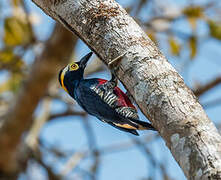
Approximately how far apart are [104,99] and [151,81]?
3.99ft

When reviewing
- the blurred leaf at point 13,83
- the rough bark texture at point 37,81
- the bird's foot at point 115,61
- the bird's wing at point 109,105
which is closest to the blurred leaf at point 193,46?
the rough bark texture at point 37,81

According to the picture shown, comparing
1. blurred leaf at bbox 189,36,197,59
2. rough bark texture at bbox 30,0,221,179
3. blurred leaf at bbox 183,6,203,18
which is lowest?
rough bark texture at bbox 30,0,221,179

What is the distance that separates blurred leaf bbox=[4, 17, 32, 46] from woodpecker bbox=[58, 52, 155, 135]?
185 cm

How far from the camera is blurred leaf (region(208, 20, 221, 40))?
5098mm

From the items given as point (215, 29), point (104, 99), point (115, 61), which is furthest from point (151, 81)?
point (215, 29)

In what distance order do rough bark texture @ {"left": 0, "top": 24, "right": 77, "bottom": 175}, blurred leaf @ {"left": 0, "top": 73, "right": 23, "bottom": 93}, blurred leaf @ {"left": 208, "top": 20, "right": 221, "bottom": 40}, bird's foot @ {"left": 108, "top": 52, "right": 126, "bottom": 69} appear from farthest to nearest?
Answer: 1. blurred leaf @ {"left": 0, "top": 73, "right": 23, "bottom": 93}
2. rough bark texture @ {"left": 0, "top": 24, "right": 77, "bottom": 175}
3. blurred leaf @ {"left": 208, "top": 20, "right": 221, "bottom": 40}
4. bird's foot @ {"left": 108, "top": 52, "right": 126, "bottom": 69}

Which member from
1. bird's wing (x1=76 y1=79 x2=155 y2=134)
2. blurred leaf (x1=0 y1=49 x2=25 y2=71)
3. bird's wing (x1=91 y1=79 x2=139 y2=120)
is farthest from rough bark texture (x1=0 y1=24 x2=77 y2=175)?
bird's wing (x1=91 y1=79 x2=139 y2=120)

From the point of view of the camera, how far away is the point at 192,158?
157cm

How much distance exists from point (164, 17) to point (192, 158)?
4.77 meters

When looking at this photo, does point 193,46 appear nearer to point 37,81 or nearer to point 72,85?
point 37,81

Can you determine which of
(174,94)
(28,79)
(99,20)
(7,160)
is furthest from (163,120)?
(7,160)

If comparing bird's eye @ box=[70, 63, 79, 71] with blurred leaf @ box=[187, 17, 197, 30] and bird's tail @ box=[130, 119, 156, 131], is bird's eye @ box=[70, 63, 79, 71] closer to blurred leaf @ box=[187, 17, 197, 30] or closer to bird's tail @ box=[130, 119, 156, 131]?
bird's tail @ box=[130, 119, 156, 131]

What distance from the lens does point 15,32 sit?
5.29 m

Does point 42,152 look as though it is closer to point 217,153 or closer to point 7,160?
point 7,160
